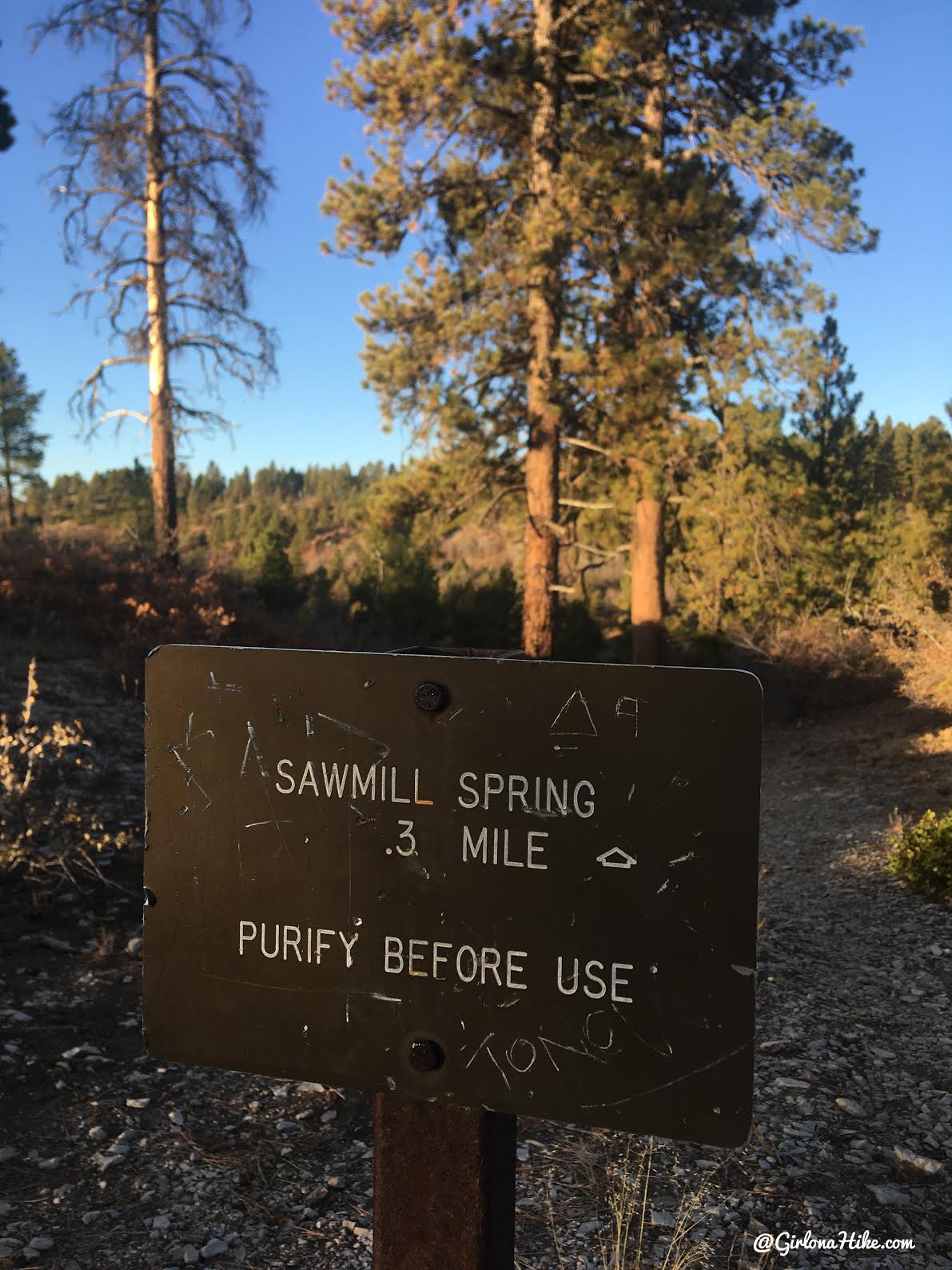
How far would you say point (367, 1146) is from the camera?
3.20 metres

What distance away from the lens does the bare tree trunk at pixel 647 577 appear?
1550 cm

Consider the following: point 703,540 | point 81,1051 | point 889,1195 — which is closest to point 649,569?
point 703,540

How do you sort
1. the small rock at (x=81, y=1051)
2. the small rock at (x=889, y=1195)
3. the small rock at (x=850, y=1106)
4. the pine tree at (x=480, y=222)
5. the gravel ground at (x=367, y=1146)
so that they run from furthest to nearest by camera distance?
the pine tree at (x=480, y=222)
the small rock at (x=81, y=1051)
the small rock at (x=850, y=1106)
the small rock at (x=889, y=1195)
the gravel ground at (x=367, y=1146)

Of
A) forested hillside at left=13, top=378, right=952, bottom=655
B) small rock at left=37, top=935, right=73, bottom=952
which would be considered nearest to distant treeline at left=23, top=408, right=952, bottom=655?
forested hillside at left=13, top=378, right=952, bottom=655

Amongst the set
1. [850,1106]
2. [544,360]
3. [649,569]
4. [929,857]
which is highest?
[544,360]

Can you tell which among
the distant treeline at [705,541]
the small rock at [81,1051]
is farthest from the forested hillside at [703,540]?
the small rock at [81,1051]

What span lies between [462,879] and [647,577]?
14941mm

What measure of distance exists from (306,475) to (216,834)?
143 m

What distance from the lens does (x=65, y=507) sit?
169 ft

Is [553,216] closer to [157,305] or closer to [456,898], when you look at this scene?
[157,305]

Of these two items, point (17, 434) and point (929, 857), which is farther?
point (17, 434)

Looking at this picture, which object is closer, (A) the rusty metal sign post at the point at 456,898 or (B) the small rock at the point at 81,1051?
(A) the rusty metal sign post at the point at 456,898

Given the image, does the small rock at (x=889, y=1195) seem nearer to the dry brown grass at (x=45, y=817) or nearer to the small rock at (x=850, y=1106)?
the small rock at (x=850, y=1106)

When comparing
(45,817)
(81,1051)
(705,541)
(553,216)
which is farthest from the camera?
(705,541)
